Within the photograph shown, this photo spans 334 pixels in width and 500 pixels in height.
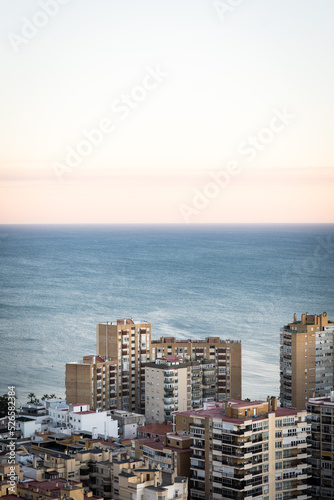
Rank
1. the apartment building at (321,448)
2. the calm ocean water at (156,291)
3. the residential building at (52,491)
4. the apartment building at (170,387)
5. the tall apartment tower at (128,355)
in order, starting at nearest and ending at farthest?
the residential building at (52,491) < the apartment building at (321,448) < the apartment building at (170,387) < the tall apartment tower at (128,355) < the calm ocean water at (156,291)

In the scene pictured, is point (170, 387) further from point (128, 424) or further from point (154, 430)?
point (154, 430)

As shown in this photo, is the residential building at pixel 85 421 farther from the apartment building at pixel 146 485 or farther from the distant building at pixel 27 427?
the apartment building at pixel 146 485

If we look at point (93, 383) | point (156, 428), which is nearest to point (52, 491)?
point (156, 428)

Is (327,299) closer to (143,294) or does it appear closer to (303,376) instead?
(143,294)

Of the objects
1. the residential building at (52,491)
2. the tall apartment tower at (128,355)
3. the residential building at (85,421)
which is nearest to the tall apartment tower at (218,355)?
the tall apartment tower at (128,355)

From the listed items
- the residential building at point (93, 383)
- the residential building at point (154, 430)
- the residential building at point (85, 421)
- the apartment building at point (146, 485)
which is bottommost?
the apartment building at point (146, 485)

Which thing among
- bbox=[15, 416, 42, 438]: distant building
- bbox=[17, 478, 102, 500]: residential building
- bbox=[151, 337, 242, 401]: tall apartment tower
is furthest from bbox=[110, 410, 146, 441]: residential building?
bbox=[17, 478, 102, 500]: residential building
